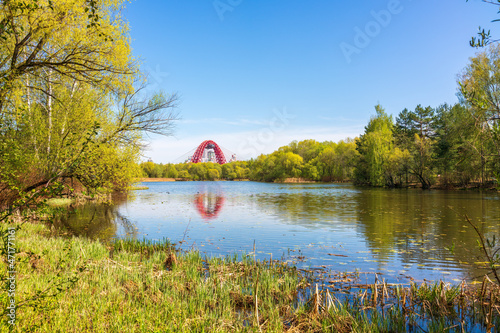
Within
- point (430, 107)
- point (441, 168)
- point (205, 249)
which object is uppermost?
point (430, 107)

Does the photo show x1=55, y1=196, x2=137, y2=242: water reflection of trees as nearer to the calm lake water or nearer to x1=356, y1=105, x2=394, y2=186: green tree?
the calm lake water

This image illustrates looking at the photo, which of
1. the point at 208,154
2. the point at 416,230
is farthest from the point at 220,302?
the point at 208,154

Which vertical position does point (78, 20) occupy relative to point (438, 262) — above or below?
above

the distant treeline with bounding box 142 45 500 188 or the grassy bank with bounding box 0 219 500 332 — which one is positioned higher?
the distant treeline with bounding box 142 45 500 188

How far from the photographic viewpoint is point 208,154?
19450 centimetres

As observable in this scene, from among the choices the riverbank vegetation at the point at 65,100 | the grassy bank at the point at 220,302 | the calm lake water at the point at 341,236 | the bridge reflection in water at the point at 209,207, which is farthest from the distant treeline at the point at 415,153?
the grassy bank at the point at 220,302

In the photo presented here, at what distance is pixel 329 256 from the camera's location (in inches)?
421

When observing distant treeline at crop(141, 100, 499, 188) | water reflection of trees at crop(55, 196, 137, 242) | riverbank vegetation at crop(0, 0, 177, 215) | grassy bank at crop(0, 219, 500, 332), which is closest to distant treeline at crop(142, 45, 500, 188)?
distant treeline at crop(141, 100, 499, 188)

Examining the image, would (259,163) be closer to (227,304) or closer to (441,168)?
(441,168)

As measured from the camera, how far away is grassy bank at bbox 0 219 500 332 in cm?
462

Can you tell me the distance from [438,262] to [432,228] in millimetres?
6533

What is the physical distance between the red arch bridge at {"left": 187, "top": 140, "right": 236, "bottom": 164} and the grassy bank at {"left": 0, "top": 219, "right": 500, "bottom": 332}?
6909 inches

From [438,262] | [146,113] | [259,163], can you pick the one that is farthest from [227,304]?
[259,163]

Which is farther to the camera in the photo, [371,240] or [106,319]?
[371,240]
